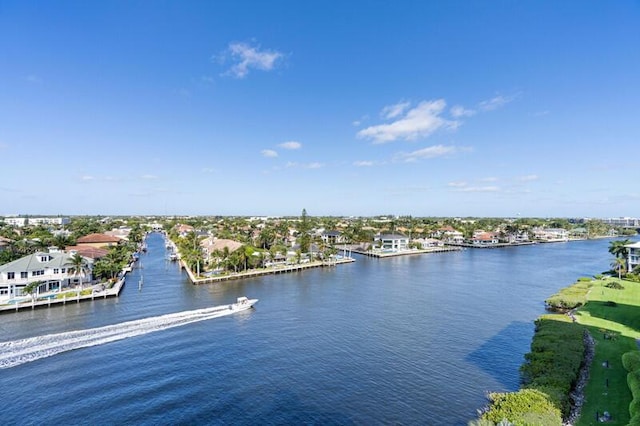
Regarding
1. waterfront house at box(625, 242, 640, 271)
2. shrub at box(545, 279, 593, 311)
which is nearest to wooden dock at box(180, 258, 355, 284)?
shrub at box(545, 279, 593, 311)

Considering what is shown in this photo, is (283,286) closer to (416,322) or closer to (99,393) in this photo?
(416,322)

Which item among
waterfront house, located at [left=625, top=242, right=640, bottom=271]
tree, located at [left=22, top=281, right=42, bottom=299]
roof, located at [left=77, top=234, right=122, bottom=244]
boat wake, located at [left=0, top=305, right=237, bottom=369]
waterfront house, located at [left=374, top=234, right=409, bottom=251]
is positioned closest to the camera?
boat wake, located at [left=0, top=305, right=237, bottom=369]

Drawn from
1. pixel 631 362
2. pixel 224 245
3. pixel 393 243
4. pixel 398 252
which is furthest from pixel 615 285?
pixel 224 245

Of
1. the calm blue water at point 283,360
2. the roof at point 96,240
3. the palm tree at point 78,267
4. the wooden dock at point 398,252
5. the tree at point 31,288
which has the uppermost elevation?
the roof at point 96,240

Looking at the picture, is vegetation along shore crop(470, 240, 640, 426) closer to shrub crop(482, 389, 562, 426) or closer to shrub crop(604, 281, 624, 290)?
shrub crop(482, 389, 562, 426)

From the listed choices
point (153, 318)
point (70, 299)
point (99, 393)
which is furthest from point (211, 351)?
point (70, 299)

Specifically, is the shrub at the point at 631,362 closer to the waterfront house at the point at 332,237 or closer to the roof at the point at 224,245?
the roof at the point at 224,245

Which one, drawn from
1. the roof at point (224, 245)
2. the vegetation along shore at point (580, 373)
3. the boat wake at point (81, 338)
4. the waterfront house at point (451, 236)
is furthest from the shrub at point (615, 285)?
the waterfront house at point (451, 236)
